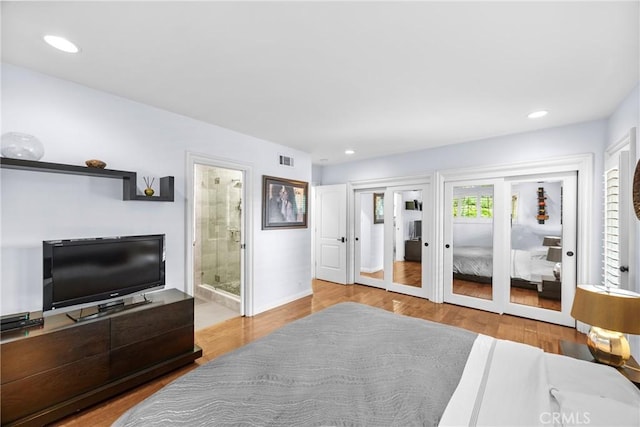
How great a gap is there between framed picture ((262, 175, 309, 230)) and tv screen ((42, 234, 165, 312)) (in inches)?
65.1

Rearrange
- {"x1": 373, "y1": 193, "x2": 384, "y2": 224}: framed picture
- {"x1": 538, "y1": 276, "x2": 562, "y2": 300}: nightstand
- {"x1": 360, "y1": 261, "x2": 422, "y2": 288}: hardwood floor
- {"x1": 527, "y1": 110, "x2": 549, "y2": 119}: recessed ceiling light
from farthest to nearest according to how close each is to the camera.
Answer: {"x1": 373, "y1": 193, "x2": 384, "y2": 224}: framed picture, {"x1": 360, "y1": 261, "x2": 422, "y2": 288}: hardwood floor, {"x1": 538, "y1": 276, "x2": 562, "y2": 300}: nightstand, {"x1": 527, "y1": 110, "x2": 549, "y2": 119}: recessed ceiling light

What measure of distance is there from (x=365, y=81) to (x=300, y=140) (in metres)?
1.87

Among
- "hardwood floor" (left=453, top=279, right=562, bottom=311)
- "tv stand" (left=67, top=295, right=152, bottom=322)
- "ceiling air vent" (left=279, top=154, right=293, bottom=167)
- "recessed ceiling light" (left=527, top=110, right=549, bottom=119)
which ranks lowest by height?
"hardwood floor" (left=453, top=279, right=562, bottom=311)

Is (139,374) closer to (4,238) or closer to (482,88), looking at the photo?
(4,238)

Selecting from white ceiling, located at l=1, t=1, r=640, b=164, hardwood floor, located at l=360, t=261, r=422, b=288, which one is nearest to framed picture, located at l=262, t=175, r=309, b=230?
white ceiling, located at l=1, t=1, r=640, b=164

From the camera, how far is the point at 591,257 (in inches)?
123

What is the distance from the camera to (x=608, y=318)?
1.67 meters

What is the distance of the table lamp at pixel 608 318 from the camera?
5.33ft

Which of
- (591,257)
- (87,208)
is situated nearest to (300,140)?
(87,208)

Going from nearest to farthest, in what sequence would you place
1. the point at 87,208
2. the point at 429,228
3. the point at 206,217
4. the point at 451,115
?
1. the point at 87,208
2. the point at 451,115
3. the point at 429,228
4. the point at 206,217

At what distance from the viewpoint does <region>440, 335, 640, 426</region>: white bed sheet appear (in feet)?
3.26

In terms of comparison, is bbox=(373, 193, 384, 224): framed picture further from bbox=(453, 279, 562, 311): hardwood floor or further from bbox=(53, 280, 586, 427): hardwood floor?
bbox=(453, 279, 562, 311): hardwood floor

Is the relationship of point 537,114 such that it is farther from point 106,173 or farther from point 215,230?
point 215,230

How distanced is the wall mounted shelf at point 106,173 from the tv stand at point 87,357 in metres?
0.95
